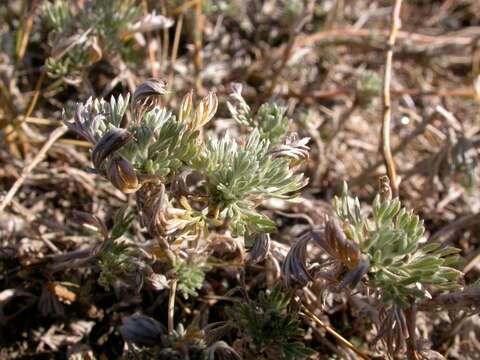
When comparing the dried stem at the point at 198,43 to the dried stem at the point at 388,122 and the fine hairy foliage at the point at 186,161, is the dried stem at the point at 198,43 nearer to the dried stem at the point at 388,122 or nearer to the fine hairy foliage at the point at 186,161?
the dried stem at the point at 388,122

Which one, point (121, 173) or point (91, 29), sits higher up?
point (91, 29)

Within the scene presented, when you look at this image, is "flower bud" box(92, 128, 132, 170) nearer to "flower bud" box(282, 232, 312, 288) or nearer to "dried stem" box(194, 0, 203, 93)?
"flower bud" box(282, 232, 312, 288)

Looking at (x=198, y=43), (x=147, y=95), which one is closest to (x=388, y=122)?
(x=198, y=43)

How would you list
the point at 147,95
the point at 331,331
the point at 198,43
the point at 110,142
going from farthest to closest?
the point at 198,43 < the point at 331,331 < the point at 147,95 < the point at 110,142

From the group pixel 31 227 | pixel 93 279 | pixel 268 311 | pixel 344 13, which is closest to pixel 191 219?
pixel 268 311

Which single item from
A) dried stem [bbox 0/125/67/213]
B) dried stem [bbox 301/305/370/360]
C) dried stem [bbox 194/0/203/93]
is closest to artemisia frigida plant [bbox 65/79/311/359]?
dried stem [bbox 301/305/370/360]

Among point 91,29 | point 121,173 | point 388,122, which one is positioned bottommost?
point 388,122

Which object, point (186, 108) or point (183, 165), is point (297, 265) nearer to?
point (183, 165)
